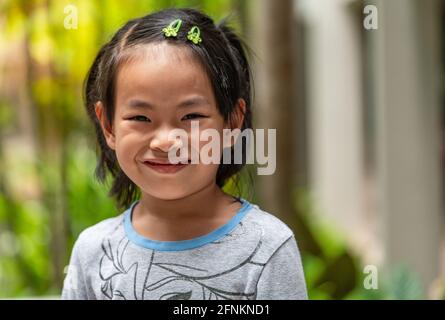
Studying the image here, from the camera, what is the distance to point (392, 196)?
315 cm

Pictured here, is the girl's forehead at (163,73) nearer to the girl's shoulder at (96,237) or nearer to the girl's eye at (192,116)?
the girl's eye at (192,116)

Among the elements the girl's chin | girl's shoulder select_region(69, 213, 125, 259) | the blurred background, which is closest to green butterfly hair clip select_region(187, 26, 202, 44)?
the girl's chin

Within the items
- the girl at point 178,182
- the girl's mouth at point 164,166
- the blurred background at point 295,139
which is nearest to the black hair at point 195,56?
the girl at point 178,182

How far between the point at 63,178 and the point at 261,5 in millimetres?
1097

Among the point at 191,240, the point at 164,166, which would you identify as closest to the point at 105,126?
the point at 164,166

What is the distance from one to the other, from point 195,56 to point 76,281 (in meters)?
0.44

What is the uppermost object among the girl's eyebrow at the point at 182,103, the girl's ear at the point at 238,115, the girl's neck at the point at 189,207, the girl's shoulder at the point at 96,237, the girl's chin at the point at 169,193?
the girl's eyebrow at the point at 182,103

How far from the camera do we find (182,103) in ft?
3.69

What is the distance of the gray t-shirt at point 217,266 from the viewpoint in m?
1.14

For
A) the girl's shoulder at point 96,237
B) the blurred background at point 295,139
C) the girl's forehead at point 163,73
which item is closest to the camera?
the girl's forehead at point 163,73

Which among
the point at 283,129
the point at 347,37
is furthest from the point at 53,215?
the point at 347,37

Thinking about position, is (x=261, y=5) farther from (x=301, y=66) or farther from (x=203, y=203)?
(x=301, y=66)

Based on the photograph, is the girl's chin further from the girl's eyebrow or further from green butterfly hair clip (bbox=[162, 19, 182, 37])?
green butterfly hair clip (bbox=[162, 19, 182, 37])

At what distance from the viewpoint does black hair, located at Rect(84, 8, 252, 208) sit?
45.6 inches
